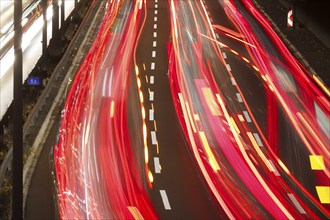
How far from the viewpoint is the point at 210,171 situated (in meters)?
18.4

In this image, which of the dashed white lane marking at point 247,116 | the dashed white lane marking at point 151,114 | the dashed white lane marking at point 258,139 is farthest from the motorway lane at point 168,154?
the dashed white lane marking at point 247,116

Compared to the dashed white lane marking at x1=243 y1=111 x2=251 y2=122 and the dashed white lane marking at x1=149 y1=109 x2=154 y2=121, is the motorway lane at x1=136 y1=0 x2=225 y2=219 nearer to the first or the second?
the dashed white lane marking at x1=149 y1=109 x2=154 y2=121

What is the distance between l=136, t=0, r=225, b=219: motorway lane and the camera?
16536 millimetres

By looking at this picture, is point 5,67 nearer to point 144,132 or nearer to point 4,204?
point 144,132

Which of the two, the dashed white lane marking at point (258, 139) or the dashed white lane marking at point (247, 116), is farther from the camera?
the dashed white lane marking at point (247, 116)

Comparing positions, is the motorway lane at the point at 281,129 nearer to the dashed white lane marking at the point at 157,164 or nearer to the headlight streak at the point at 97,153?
the dashed white lane marking at the point at 157,164

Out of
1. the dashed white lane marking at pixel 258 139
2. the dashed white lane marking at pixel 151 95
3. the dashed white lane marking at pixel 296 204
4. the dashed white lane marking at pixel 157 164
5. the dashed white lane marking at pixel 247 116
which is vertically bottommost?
the dashed white lane marking at pixel 296 204

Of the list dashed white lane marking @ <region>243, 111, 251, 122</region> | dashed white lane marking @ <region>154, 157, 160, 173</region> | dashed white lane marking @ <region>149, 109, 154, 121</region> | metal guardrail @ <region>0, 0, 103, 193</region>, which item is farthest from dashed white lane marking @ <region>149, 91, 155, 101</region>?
dashed white lane marking @ <region>154, 157, 160, 173</region>

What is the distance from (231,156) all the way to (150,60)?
39.0ft

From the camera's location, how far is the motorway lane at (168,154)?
16536 mm

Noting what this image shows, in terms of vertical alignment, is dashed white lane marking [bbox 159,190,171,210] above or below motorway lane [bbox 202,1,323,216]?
below

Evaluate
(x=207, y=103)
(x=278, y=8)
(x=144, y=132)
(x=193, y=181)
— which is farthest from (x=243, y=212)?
(x=278, y=8)

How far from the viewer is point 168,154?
20.1m

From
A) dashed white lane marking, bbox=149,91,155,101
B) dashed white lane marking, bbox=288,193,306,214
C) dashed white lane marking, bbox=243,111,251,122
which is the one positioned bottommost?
dashed white lane marking, bbox=288,193,306,214
